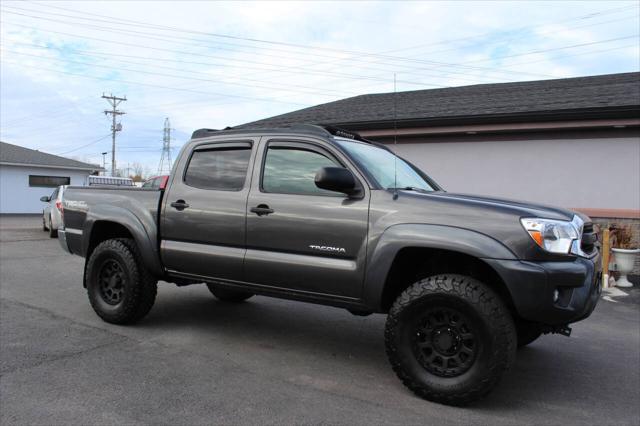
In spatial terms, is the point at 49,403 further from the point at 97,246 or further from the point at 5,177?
the point at 5,177

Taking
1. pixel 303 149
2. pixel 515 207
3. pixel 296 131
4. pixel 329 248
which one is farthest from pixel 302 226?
pixel 515 207

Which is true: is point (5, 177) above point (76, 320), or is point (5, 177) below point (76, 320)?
above

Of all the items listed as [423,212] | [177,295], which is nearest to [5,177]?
[177,295]

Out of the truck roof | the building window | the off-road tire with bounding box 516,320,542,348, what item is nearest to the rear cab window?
the truck roof

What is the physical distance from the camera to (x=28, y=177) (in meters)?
28.8

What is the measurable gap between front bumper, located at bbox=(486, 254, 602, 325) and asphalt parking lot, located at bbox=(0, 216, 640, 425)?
74cm

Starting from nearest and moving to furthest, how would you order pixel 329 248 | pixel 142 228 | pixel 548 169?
pixel 329 248
pixel 142 228
pixel 548 169

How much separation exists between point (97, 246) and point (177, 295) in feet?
5.64

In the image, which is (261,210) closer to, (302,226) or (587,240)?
(302,226)

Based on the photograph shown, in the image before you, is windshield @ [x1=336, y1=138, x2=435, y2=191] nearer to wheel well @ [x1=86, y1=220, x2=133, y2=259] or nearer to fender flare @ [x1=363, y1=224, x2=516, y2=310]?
fender flare @ [x1=363, y1=224, x2=516, y2=310]

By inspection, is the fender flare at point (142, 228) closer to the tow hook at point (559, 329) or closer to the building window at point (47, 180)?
the tow hook at point (559, 329)

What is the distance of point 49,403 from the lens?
3311mm

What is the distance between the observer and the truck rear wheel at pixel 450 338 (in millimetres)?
3316

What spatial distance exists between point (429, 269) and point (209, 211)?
207cm
